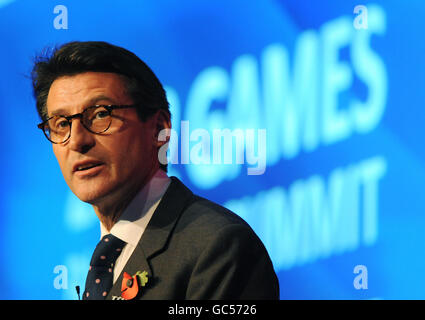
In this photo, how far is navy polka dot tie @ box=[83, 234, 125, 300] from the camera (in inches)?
69.2

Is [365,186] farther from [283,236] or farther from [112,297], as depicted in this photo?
[112,297]

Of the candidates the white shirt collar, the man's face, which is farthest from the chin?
the white shirt collar

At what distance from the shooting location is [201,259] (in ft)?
5.21

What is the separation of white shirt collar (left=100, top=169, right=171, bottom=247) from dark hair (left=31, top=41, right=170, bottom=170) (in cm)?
17

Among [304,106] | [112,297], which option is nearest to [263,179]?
[304,106]

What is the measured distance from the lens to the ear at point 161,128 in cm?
199

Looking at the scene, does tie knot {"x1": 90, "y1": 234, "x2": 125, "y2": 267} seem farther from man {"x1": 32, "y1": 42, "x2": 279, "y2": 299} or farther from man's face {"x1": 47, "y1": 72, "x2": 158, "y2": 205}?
man's face {"x1": 47, "y1": 72, "x2": 158, "y2": 205}

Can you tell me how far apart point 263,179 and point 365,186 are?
49 centimetres

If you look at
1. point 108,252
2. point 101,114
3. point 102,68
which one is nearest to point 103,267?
point 108,252

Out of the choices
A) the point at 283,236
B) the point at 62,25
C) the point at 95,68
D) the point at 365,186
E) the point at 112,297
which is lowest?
the point at 112,297

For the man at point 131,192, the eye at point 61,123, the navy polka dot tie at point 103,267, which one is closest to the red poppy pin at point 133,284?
the man at point 131,192

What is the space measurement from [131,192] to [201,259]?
42cm

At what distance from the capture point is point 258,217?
2.73m

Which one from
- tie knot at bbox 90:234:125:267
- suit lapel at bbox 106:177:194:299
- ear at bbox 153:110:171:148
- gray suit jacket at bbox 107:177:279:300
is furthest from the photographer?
ear at bbox 153:110:171:148
